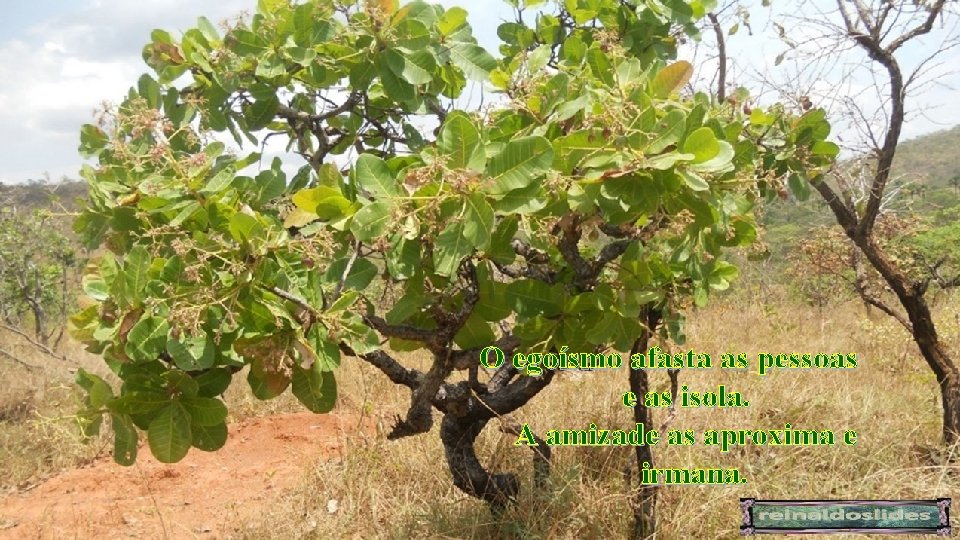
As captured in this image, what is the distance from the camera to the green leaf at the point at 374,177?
1182 mm

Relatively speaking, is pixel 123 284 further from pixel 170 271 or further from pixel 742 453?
pixel 742 453

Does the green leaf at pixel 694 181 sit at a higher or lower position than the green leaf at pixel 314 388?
higher

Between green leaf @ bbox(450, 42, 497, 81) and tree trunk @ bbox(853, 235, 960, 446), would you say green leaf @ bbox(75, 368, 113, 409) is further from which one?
tree trunk @ bbox(853, 235, 960, 446)

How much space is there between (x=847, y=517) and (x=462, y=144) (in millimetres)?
2084

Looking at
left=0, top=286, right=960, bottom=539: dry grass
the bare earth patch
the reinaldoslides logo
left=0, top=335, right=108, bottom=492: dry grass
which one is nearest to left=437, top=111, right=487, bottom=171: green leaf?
left=0, top=286, right=960, bottom=539: dry grass

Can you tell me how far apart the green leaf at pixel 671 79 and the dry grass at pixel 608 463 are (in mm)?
1267

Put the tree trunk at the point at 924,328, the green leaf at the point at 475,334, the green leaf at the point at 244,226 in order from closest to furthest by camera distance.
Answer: the green leaf at the point at 244,226 < the green leaf at the point at 475,334 < the tree trunk at the point at 924,328

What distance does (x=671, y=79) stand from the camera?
1.42 metres

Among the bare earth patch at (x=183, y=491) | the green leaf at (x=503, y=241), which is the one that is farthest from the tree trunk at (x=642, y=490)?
the bare earth patch at (x=183, y=491)

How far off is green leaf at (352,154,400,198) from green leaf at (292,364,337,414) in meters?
0.33

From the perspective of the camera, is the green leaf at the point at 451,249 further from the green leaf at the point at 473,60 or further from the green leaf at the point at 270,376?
the green leaf at the point at 473,60

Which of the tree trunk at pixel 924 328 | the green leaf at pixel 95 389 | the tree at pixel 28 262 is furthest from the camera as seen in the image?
the tree at pixel 28 262

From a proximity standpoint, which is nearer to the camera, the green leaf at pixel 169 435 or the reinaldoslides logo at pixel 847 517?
the green leaf at pixel 169 435

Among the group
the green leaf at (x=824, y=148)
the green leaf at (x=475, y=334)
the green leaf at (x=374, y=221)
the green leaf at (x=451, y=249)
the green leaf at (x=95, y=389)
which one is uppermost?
the green leaf at (x=824, y=148)
